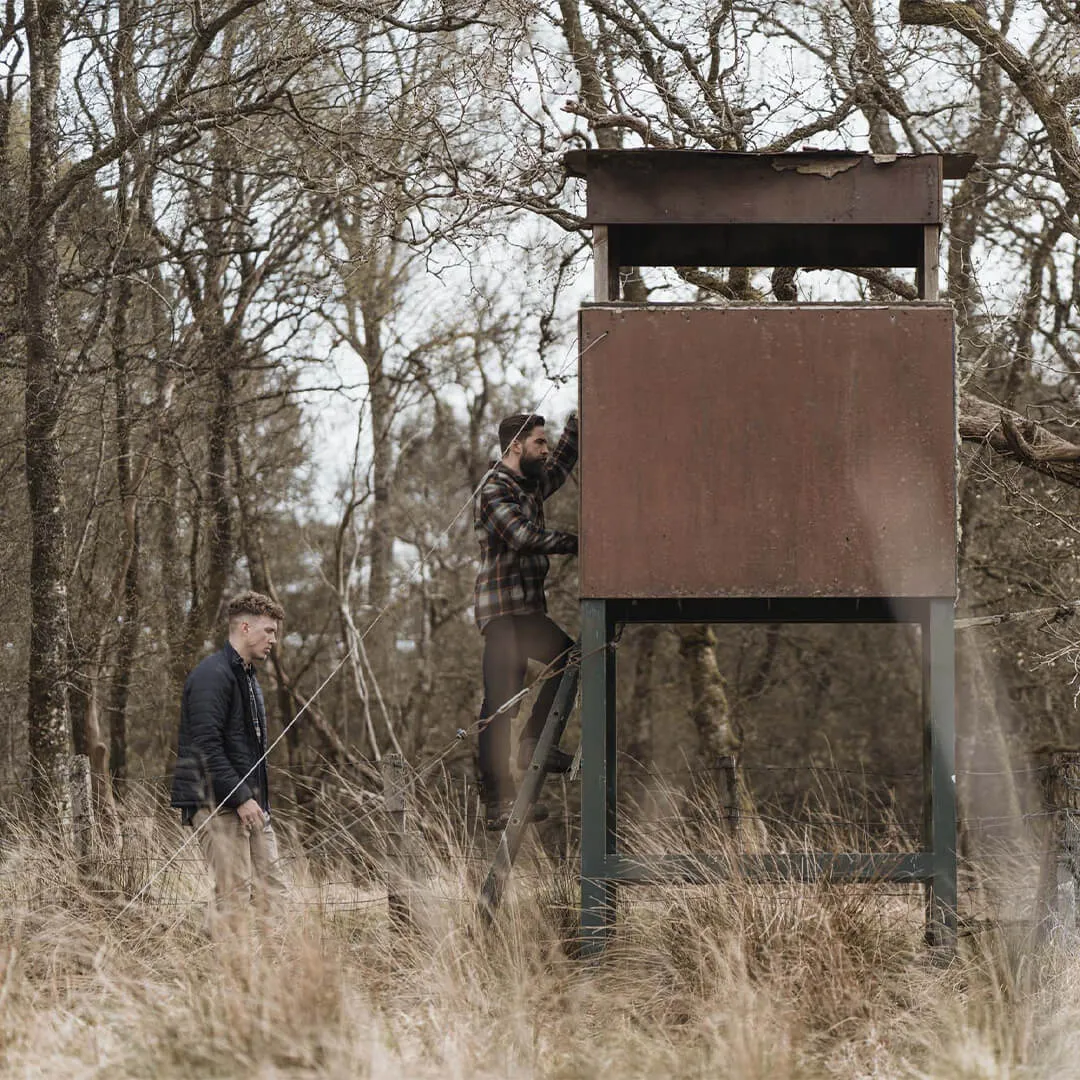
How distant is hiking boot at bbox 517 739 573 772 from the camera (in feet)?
23.3

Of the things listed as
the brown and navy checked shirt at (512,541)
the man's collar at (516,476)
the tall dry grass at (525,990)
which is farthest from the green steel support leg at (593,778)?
the man's collar at (516,476)

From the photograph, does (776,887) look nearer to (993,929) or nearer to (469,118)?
(993,929)

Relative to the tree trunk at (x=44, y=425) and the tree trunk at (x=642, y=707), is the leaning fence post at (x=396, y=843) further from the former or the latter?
the tree trunk at (x=642, y=707)

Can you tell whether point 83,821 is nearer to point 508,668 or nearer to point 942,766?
point 508,668

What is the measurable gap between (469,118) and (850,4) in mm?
3429

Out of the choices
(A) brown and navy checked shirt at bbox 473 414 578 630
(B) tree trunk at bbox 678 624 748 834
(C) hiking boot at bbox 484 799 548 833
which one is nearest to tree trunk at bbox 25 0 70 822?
(C) hiking boot at bbox 484 799 548 833

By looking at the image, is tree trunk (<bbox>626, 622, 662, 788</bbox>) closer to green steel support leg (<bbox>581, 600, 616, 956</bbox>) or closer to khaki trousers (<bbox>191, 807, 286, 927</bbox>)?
khaki trousers (<bbox>191, 807, 286, 927</bbox>)

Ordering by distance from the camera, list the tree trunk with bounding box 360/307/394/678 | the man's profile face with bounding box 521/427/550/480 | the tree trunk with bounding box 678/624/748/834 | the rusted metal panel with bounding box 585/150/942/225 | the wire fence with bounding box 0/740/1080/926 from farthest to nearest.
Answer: the tree trunk with bounding box 360/307/394/678 < the tree trunk with bounding box 678/624/748/834 < the man's profile face with bounding box 521/427/550/480 < the wire fence with bounding box 0/740/1080/926 < the rusted metal panel with bounding box 585/150/942/225

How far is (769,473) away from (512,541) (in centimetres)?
134

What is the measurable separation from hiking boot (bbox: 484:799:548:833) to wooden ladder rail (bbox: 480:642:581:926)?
→ 10cm

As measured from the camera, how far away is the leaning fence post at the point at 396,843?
22.2 feet

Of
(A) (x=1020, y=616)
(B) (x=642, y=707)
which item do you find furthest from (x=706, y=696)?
(A) (x=1020, y=616)

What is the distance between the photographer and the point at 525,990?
5.81 meters

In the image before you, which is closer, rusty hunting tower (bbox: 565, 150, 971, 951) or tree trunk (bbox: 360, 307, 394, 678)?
rusty hunting tower (bbox: 565, 150, 971, 951)
